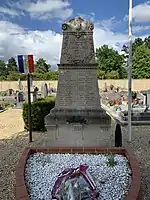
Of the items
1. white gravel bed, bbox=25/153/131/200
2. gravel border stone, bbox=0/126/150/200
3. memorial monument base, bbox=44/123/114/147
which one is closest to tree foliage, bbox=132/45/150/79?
gravel border stone, bbox=0/126/150/200

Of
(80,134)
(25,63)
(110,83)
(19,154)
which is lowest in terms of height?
(19,154)

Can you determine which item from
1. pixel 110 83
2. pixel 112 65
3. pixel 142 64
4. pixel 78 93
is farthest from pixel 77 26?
pixel 112 65

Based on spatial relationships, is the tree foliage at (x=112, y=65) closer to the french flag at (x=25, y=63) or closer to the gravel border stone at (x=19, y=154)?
the gravel border stone at (x=19, y=154)

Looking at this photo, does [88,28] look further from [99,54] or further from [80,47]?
[99,54]

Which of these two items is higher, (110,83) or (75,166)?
(110,83)

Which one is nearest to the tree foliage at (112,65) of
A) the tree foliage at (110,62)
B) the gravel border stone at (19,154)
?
the tree foliage at (110,62)

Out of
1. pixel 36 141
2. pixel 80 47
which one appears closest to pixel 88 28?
pixel 80 47

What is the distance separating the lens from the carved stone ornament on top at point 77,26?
19.4 feet

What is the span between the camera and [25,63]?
22.8 ft

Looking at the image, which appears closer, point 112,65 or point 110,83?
point 110,83

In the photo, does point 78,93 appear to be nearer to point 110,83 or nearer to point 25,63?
point 25,63

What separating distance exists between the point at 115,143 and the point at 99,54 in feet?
176

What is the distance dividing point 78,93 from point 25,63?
190 cm

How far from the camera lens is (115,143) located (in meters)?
5.92
